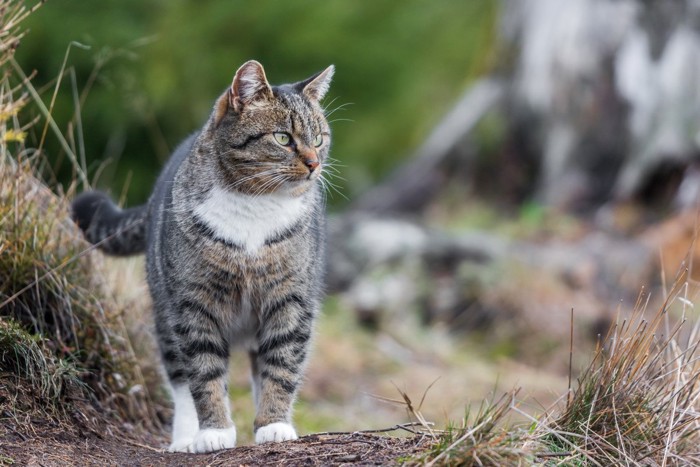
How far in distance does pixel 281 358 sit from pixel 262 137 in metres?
0.83

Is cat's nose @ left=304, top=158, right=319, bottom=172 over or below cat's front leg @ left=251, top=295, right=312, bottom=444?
over

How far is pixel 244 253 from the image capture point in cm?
332

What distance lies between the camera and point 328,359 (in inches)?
241

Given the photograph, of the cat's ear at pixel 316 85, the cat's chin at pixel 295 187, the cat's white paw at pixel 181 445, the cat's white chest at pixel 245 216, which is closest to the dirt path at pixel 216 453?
the cat's white paw at pixel 181 445

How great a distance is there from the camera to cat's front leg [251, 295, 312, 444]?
340 cm

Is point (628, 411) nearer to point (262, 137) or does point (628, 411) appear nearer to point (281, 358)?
point (281, 358)

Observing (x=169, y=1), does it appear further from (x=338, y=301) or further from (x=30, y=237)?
(x=30, y=237)

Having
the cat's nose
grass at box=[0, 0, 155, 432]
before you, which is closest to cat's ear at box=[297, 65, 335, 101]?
the cat's nose

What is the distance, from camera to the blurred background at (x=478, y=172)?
632 cm

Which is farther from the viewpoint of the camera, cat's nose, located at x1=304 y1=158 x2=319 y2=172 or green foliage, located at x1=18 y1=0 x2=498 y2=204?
green foliage, located at x1=18 y1=0 x2=498 y2=204

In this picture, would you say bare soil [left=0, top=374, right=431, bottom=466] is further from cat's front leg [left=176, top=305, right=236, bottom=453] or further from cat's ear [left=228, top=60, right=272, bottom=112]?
cat's ear [left=228, top=60, right=272, bottom=112]

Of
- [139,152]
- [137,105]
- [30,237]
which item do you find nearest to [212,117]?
[30,237]

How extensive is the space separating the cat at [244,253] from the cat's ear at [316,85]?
44 millimetres

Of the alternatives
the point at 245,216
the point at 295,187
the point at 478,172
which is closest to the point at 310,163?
the point at 295,187
